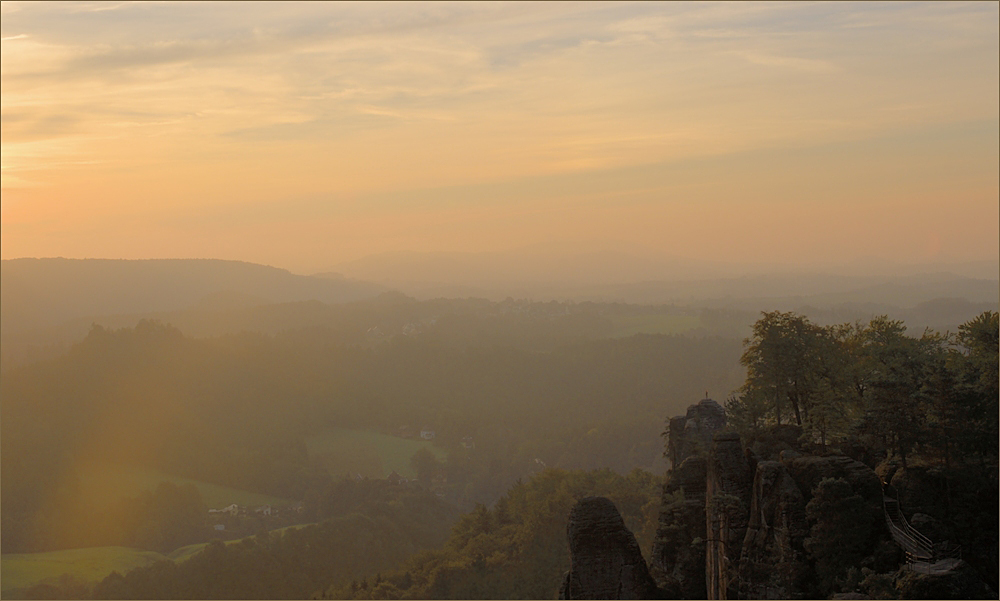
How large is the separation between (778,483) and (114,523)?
166737mm

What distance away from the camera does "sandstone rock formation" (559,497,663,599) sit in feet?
98.1

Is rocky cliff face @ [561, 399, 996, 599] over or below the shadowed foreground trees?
below

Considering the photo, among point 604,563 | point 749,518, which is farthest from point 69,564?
point 749,518

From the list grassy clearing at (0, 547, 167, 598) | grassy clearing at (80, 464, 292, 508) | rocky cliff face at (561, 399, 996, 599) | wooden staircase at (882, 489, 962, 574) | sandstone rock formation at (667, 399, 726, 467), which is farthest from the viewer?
grassy clearing at (80, 464, 292, 508)

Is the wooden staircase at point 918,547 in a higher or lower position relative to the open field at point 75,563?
higher

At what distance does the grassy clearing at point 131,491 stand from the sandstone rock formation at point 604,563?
167 meters

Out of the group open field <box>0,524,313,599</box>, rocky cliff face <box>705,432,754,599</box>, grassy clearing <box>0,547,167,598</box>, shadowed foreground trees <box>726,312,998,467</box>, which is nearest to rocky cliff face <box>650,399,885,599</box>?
rocky cliff face <box>705,432,754,599</box>

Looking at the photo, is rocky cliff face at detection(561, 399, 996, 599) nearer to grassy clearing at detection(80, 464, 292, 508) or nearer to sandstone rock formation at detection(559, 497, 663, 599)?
sandstone rock formation at detection(559, 497, 663, 599)

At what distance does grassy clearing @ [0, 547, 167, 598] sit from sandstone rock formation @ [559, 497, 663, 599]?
118m

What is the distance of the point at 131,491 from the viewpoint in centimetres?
18112

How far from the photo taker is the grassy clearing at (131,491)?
178 m

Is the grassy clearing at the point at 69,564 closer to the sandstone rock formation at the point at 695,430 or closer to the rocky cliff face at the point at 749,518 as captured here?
the sandstone rock formation at the point at 695,430

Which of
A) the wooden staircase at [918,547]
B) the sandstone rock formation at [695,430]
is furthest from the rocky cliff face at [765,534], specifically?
the sandstone rock formation at [695,430]

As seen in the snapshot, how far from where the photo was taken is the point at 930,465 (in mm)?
29547
